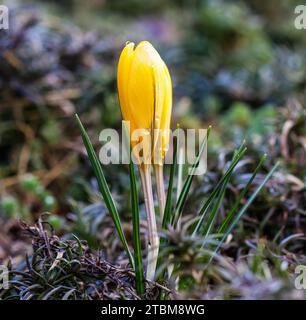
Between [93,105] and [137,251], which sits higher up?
[93,105]

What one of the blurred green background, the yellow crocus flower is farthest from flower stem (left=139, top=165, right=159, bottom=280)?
the blurred green background

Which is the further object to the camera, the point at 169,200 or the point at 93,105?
the point at 93,105

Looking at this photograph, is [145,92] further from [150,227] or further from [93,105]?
[93,105]

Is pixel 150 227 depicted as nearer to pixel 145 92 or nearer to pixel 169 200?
pixel 169 200

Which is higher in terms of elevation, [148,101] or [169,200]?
[148,101]

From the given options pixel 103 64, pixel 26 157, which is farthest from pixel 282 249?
pixel 103 64

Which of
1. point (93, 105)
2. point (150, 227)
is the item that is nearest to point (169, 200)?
point (150, 227)

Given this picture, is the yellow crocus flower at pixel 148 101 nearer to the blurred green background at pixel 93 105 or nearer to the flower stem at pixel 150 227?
the flower stem at pixel 150 227

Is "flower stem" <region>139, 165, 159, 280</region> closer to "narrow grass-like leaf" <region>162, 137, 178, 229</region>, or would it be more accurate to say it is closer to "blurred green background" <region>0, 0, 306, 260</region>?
"narrow grass-like leaf" <region>162, 137, 178, 229</region>

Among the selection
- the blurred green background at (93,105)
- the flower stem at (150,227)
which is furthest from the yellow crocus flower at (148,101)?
the blurred green background at (93,105)

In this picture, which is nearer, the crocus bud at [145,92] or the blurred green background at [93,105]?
the crocus bud at [145,92]

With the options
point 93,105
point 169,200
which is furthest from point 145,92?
point 93,105

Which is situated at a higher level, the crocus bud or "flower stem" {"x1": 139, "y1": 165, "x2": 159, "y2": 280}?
the crocus bud
